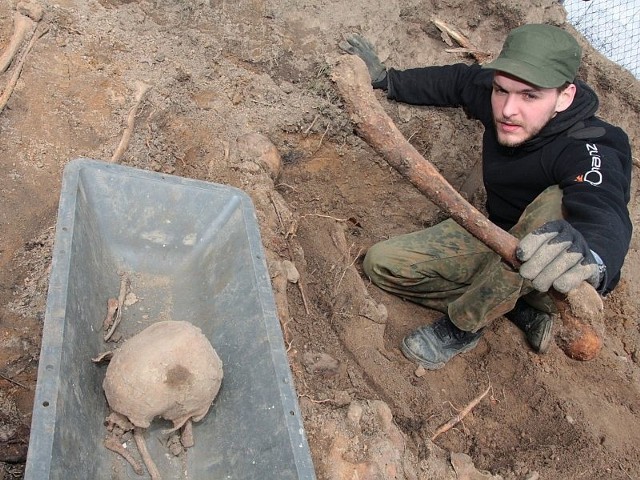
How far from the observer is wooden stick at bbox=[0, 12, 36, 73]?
3.16m

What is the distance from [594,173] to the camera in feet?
8.87

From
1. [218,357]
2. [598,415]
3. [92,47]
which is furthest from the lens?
[92,47]

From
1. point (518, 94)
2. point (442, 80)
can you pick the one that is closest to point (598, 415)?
point (518, 94)

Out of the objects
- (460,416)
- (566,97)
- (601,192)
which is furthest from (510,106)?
(460,416)

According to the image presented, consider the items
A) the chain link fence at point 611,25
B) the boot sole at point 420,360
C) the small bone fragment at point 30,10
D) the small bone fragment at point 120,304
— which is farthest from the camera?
the chain link fence at point 611,25

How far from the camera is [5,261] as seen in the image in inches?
100.0

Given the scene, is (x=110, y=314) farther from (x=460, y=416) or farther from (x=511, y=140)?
(x=511, y=140)

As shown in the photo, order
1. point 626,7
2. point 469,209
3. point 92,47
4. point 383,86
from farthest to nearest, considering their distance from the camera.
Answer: point 626,7
point 383,86
point 92,47
point 469,209

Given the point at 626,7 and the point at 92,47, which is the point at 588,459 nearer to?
the point at 92,47

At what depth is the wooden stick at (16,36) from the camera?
124 inches

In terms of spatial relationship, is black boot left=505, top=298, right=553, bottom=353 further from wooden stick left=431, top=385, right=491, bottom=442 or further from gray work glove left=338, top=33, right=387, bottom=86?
gray work glove left=338, top=33, right=387, bottom=86

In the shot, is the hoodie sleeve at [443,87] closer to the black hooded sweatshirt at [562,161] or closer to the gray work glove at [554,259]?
the black hooded sweatshirt at [562,161]

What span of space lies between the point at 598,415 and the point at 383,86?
7.78 ft

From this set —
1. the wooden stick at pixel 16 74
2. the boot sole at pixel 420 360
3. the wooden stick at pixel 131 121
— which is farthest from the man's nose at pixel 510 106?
the wooden stick at pixel 16 74
